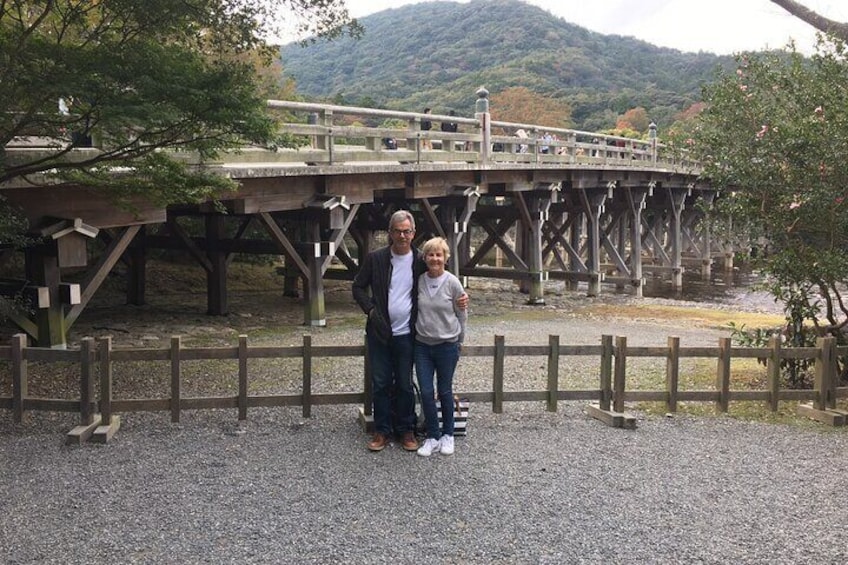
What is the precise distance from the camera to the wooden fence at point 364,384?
18.2 ft

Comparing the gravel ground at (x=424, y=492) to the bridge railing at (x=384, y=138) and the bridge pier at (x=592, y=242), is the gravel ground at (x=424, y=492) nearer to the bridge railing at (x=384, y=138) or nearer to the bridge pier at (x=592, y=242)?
the bridge railing at (x=384, y=138)

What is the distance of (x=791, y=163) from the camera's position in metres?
7.79

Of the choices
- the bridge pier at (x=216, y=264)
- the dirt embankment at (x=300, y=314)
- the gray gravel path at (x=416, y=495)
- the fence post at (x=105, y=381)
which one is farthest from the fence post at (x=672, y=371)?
the bridge pier at (x=216, y=264)

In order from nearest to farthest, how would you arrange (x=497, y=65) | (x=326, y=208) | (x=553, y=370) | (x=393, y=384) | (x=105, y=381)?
(x=393, y=384)
(x=105, y=381)
(x=553, y=370)
(x=326, y=208)
(x=497, y=65)

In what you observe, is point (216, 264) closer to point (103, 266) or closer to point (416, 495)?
point (103, 266)

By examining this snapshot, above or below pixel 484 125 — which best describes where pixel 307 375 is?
below

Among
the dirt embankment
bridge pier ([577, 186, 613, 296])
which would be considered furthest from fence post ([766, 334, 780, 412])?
bridge pier ([577, 186, 613, 296])

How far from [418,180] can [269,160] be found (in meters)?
3.92

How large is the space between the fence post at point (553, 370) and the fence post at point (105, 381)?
348cm

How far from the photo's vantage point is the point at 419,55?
367 feet

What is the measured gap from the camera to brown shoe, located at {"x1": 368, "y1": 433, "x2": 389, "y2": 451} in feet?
17.4

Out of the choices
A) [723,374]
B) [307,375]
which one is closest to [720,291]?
[723,374]

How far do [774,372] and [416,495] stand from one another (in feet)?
12.5

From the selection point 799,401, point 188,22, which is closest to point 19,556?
point 188,22
